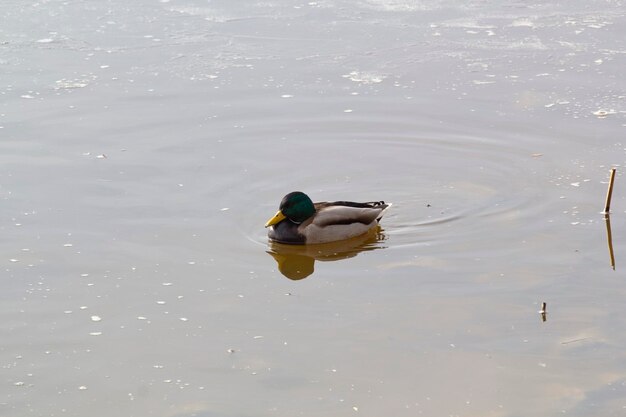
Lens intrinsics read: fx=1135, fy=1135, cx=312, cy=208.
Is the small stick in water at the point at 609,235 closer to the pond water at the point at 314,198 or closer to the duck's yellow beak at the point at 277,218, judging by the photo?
the pond water at the point at 314,198

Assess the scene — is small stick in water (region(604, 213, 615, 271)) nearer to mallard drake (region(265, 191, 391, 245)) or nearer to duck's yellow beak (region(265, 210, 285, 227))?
mallard drake (region(265, 191, 391, 245))

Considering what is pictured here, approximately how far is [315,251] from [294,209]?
0.37 m

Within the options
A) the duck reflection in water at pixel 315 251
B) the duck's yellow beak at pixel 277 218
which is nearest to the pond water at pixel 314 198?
the duck reflection in water at pixel 315 251

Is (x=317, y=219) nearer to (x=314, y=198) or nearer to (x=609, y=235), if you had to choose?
(x=314, y=198)

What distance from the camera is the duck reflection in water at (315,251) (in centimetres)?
803

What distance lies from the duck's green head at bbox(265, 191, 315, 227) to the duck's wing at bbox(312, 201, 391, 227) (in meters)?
0.09

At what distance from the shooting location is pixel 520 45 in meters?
12.0

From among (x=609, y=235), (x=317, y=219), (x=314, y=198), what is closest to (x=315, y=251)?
(x=317, y=219)

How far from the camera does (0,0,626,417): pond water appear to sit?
6.18 m

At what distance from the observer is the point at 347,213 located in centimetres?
840

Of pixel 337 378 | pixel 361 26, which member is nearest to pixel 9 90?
pixel 361 26

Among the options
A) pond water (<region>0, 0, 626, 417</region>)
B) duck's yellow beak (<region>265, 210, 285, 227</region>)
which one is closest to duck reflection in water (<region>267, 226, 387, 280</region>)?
pond water (<region>0, 0, 626, 417</region>)

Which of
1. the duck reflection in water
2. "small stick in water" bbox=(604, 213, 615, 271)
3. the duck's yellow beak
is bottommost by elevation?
the duck reflection in water

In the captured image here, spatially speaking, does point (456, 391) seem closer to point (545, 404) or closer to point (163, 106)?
point (545, 404)
